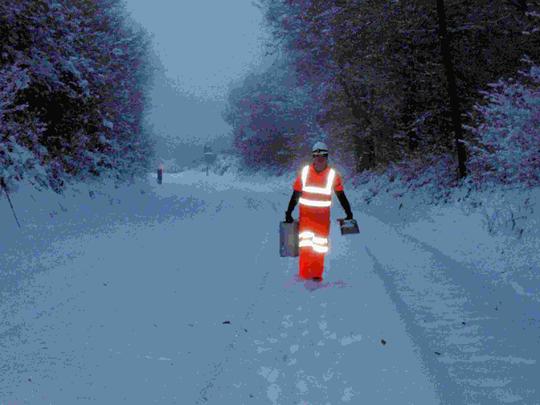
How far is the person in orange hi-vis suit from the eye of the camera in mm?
8016

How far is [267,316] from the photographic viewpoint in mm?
6223

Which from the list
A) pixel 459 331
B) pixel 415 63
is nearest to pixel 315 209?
pixel 459 331

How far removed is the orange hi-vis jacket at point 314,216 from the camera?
8031 millimetres

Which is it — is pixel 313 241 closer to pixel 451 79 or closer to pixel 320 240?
pixel 320 240

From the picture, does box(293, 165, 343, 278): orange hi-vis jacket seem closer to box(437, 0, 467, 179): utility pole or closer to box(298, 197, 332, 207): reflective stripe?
box(298, 197, 332, 207): reflective stripe

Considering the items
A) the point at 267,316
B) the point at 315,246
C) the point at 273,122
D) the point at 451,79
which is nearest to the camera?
the point at 267,316

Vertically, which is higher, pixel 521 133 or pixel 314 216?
pixel 521 133

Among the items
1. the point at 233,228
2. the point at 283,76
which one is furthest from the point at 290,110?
the point at 233,228

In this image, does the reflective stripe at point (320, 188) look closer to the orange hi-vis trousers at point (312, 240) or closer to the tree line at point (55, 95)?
the orange hi-vis trousers at point (312, 240)

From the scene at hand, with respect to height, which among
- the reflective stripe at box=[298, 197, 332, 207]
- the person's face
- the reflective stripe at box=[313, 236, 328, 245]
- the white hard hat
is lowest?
the reflective stripe at box=[313, 236, 328, 245]

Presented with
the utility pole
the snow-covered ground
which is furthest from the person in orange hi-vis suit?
the utility pole

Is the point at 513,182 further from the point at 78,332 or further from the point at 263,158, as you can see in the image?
the point at 263,158

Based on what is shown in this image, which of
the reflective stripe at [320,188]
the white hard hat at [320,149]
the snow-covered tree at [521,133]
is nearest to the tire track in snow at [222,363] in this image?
the reflective stripe at [320,188]

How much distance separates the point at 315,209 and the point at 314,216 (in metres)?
0.10
